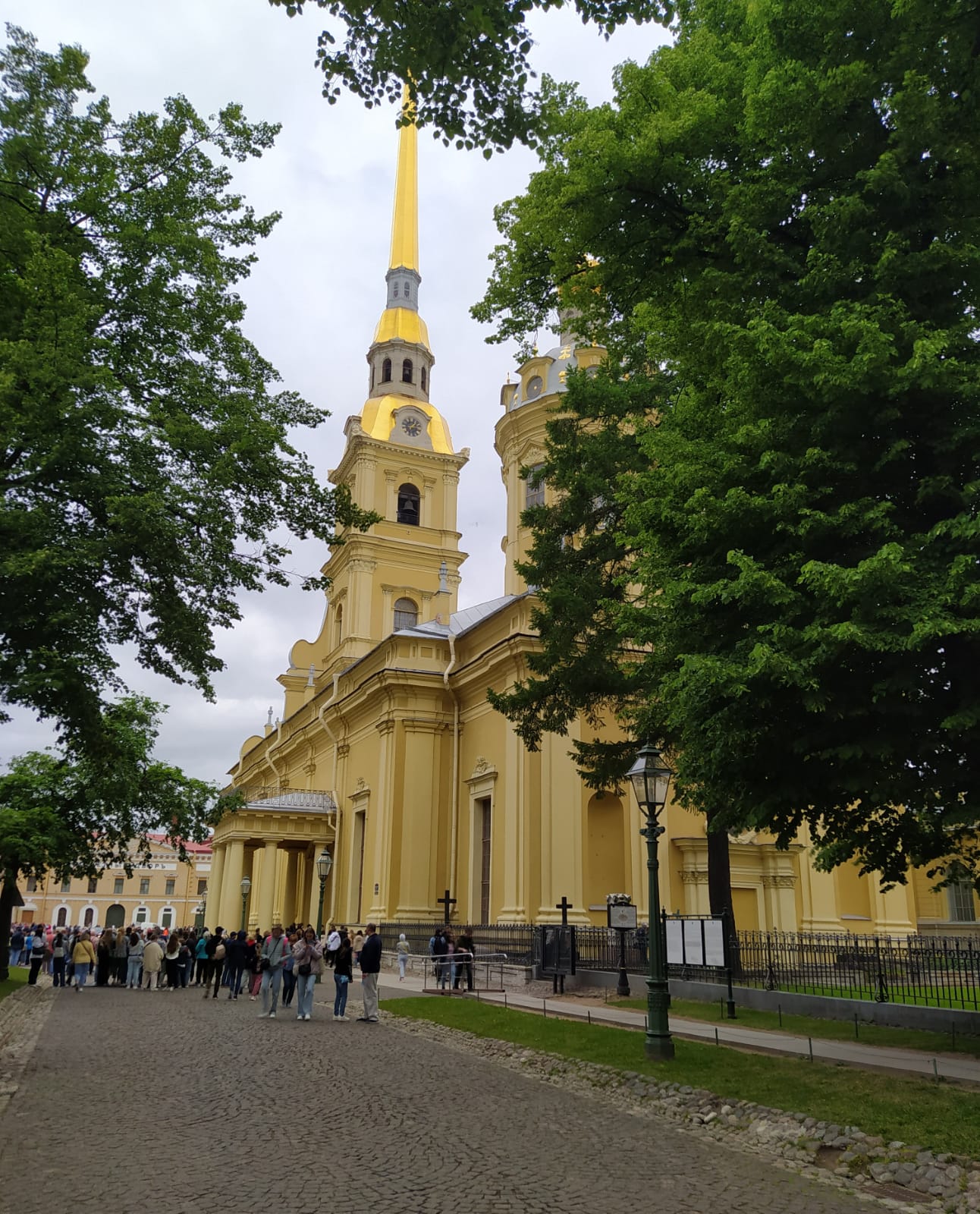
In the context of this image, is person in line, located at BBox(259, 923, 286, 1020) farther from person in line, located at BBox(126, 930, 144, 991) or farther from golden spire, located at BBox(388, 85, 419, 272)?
golden spire, located at BBox(388, 85, 419, 272)

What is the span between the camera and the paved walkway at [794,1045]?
9.89 meters

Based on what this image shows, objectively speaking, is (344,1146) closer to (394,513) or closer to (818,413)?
(818,413)

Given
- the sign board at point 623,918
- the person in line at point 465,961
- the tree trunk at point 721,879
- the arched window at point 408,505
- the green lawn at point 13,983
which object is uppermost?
the arched window at point 408,505

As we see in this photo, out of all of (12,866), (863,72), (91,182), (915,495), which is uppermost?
(91,182)

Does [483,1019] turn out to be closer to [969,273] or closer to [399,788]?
[969,273]

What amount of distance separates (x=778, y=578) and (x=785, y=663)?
1340 millimetres

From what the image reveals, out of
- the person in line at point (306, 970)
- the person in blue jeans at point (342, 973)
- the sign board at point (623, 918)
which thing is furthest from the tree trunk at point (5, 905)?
the sign board at point (623, 918)

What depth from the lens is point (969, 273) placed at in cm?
1002

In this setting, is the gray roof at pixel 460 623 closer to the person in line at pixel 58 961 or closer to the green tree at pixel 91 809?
the green tree at pixel 91 809

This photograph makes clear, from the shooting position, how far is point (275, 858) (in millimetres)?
38875

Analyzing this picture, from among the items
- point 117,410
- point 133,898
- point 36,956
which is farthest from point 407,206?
point 133,898

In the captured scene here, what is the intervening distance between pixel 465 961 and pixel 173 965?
8.17 meters

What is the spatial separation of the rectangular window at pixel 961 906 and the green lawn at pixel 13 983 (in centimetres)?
2821

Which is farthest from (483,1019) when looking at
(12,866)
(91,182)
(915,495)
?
(12,866)
